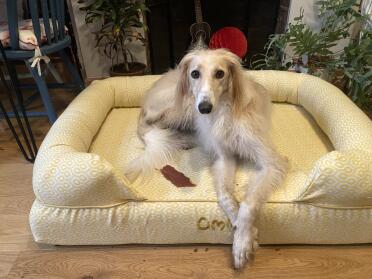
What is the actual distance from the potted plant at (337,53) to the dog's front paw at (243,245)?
1377mm

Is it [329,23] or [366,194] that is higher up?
[329,23]

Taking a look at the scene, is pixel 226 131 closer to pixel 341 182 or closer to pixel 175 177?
pixel 175 177

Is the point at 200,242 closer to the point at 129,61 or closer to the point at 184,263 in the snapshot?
the point at 184,263

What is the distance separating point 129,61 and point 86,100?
3.64 feet

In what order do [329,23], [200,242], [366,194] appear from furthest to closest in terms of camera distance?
1. [329,23]
2. [200,242]
3. [366,194]

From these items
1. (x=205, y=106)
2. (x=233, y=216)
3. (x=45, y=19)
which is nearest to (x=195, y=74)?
(x=205, y=106)

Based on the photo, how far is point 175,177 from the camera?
137cm

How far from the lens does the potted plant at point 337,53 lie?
6.78 ft

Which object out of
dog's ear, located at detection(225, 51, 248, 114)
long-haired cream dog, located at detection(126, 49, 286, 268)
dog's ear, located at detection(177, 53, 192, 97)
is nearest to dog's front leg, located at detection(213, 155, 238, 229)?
long-haired cream dog, located at detection(126, 49, 286, 268)

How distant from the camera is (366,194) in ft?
3.70

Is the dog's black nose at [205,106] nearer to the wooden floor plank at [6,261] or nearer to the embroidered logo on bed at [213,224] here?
the embroidered logo on bed at [213,224]

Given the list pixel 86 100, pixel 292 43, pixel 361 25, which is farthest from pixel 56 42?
pixel 361 25

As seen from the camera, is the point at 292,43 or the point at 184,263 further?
the point at 292,43

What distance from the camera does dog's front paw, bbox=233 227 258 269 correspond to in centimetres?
113
